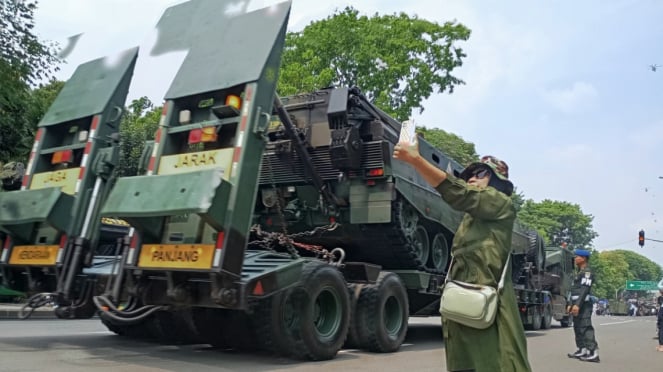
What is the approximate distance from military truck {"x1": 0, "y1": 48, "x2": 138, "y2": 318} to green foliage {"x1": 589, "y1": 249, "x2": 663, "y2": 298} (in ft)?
211

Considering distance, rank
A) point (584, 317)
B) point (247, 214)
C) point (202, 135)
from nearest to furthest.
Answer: point (247, 214) < point (202, 135) < point (584, 317)

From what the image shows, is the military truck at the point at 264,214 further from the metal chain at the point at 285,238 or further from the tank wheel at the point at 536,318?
the tank wheel at the point at 536,318

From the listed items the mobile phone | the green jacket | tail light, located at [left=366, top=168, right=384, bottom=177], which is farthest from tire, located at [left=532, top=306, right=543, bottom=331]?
the mobile phone

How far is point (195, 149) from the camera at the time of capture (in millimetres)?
6637

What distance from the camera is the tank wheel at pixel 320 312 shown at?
275 inches

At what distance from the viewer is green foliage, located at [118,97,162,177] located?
11822mm

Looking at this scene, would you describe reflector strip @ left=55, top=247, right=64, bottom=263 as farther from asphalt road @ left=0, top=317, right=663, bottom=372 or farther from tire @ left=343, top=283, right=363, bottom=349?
tire @ left=343, top=283, right=363, bottom=349

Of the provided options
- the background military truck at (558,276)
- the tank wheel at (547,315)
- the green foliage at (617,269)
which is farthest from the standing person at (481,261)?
the green foliage at (617,269)

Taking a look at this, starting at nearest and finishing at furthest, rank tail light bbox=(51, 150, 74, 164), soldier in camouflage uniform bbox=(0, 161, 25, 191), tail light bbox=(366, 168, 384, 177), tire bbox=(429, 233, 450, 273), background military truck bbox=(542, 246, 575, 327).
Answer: tail light bbox=(51, 150, 74, 164) → soldier in camouflage uniform bbox=(0, 161, 25, 191) → tail light bbox=(366, 168, 384, 177) → tire bbox=(429, 233, 450, 273) → background military truck bbox=(542, 246, 575, 327)

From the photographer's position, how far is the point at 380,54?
25312 millimetres

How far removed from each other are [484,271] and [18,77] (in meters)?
13.6

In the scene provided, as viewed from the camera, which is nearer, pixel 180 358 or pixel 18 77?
pixel 180 358

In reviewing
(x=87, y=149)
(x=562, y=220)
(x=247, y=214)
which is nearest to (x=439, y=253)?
(x=247, y=214)

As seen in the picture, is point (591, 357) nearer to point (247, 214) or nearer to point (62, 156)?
point (247, 214)
